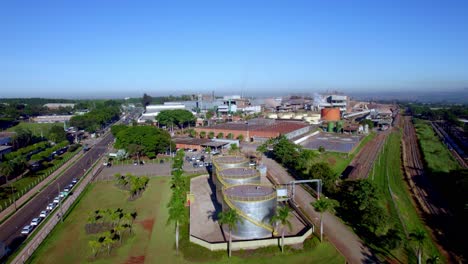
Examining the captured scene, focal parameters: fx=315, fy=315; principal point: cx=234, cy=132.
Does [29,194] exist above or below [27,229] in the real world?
below

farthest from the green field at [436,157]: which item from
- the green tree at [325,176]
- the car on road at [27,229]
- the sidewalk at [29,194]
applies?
the sidewalk at [29,194]

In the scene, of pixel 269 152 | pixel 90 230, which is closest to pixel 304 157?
pixel 269 152

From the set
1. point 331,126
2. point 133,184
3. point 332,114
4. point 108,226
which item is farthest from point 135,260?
point 332,114

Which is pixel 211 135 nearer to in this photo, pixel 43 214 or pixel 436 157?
pixel 436 157

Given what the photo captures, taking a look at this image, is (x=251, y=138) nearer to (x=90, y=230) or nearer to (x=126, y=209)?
(x=126, y=209)

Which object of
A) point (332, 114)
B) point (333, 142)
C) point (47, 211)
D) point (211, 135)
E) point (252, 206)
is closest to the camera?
point (252, 206)

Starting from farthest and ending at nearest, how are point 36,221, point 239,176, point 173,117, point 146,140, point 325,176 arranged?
point 173,117 < point 146,140 < point 325,176 < point 239,176 < point 36,221

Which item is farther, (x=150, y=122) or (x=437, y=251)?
(x=150, y=122)

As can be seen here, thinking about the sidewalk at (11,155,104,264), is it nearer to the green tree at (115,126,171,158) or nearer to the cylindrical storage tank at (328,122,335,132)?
the green tree at (115,126,171,158)
